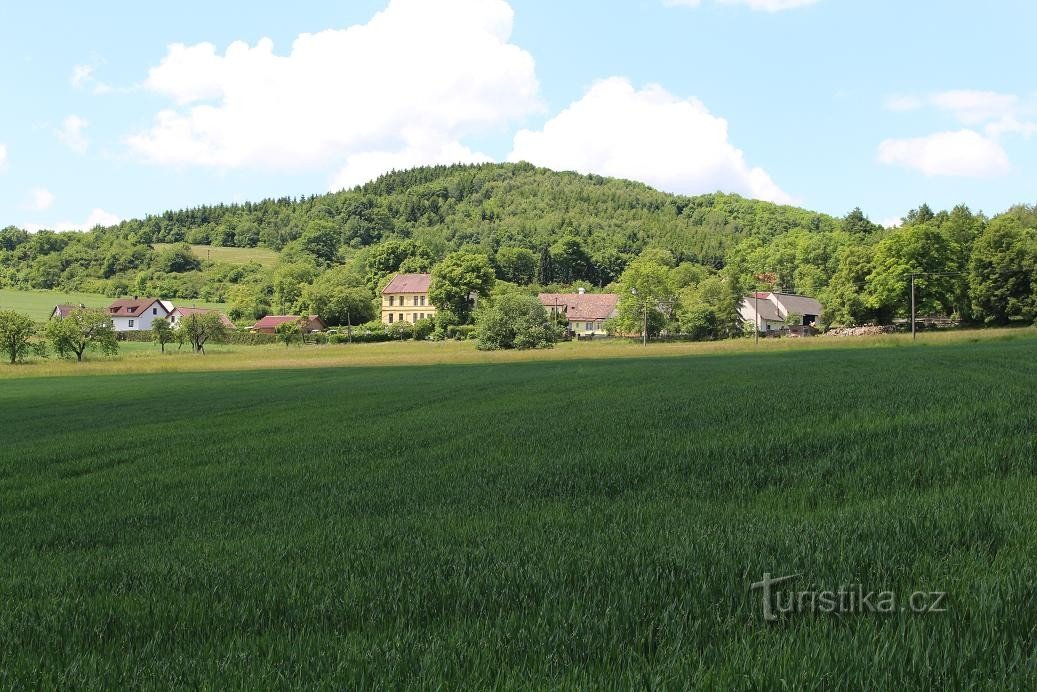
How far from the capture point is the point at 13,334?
89.0 metres

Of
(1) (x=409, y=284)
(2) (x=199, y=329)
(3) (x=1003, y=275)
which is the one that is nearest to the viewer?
(3) (x=1003, y=275)

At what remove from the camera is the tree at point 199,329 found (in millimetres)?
112688

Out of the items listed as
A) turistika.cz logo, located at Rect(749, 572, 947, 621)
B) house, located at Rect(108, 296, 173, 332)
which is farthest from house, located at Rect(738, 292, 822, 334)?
turistika.cz logo, located at Rect(749, 572, 947, 621)

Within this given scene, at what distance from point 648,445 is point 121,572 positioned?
889 centimetres

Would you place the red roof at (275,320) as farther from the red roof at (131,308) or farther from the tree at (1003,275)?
the tree at (1003,275)

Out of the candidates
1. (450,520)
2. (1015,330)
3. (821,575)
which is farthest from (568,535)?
(1015,330)

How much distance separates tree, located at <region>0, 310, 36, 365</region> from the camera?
8881 centimetres

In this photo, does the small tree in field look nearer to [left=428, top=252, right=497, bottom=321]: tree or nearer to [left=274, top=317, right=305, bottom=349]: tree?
[left=274, top=317, right=305, bottom=349]: tree

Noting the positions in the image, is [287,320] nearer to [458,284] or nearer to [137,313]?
[137,313]

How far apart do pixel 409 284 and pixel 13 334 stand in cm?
8503

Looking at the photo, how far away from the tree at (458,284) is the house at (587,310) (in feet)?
58.2

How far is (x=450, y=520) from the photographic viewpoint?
871cm

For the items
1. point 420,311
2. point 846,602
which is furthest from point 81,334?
point 846,602

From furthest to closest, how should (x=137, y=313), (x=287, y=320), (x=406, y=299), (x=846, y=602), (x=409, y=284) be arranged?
1. (x=409, y=284)
2. (x=406, y=299)
3. (x=137, y=313)
4. (x=287, y=320)
5. (x=846, y=602)
